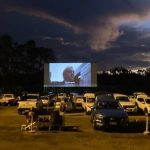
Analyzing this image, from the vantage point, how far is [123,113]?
1096 inches

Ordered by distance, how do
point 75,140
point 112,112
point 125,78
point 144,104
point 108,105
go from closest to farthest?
1. point 75,140
2. point 112,112
3. point 108,105
4. point 144,104
5. point 125,78

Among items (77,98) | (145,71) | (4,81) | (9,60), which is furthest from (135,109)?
(145,71)

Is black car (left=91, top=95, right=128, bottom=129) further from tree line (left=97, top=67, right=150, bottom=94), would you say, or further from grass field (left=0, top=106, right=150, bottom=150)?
tree line (left=97, top=67, right=150, bottom=94)

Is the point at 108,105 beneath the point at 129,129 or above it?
above

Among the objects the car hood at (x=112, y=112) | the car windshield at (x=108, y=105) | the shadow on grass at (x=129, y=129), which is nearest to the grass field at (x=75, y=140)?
the shadow on grass at (x=129, y=129)

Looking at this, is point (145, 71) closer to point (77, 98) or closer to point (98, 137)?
point (77, 98)

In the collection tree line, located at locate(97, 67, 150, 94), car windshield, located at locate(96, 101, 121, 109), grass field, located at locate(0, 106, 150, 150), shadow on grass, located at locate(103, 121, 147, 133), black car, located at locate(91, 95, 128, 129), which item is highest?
tree line, located at locate(97, 67, 150, 94)

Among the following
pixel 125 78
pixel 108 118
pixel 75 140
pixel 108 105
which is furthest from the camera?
pixel 125 78

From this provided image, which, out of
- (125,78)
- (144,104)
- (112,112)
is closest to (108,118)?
(112,112)

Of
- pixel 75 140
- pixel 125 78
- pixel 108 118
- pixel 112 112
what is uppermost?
pixel 125 78

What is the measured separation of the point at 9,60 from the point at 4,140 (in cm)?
9700

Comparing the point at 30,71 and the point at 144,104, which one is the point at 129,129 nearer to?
the point at 144,104

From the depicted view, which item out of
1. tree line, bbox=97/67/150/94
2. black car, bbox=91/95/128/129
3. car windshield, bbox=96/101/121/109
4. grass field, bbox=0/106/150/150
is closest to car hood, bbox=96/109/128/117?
black car, bbox=91/95/128/129

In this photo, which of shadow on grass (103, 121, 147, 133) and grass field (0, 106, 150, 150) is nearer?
grass field (0, 106, 150, 150)
